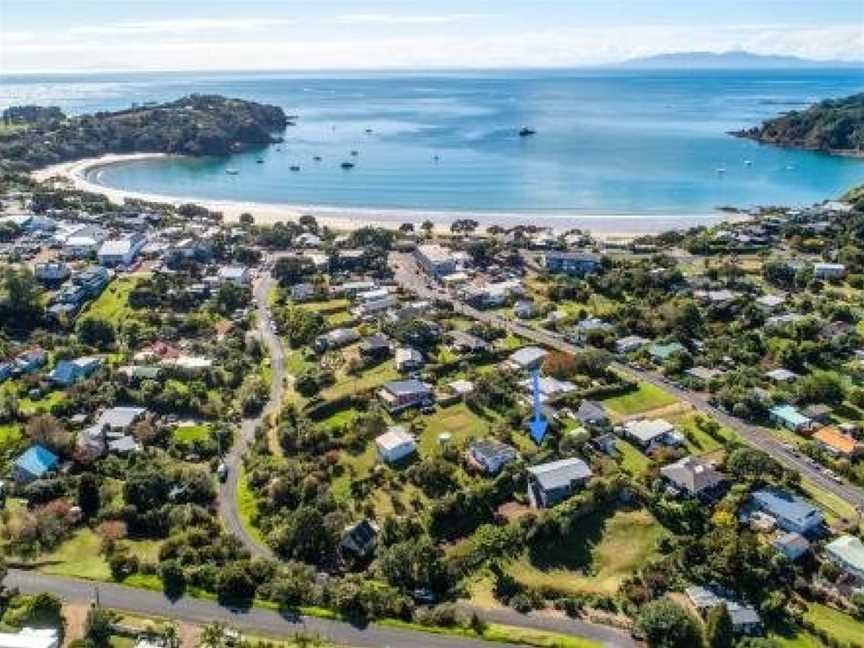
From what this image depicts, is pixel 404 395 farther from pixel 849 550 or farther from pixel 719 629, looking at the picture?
pixel 849 550

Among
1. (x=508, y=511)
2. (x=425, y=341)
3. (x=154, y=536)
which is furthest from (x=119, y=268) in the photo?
(x=508, y=511)

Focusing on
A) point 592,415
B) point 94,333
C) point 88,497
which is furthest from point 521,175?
point 88,497

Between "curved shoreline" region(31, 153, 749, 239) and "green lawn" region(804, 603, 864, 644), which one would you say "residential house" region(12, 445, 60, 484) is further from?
"curved shoreline" region(31, 153, 749, 239)

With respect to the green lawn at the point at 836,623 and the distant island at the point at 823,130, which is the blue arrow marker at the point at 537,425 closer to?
the green lawn at the point at 836,623

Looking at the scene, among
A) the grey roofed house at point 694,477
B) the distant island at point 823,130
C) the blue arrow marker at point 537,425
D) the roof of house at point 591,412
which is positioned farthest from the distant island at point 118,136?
the grey roofed house at point 694,477

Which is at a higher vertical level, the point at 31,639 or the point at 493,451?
the point at 31,639
